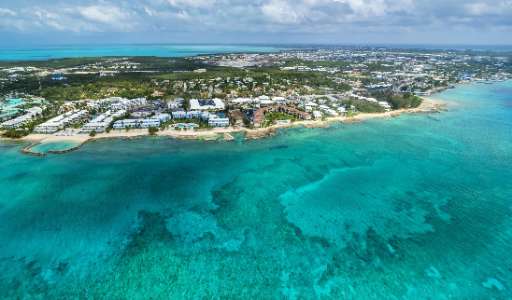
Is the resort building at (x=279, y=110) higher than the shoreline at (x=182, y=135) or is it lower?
higher

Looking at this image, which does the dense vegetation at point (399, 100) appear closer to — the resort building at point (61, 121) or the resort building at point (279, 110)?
the resort building at point (279, 110)

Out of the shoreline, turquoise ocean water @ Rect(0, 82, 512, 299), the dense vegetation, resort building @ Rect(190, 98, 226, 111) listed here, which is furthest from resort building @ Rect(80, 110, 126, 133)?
the dense vegetation

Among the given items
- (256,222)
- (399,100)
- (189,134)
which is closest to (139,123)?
(189,134)

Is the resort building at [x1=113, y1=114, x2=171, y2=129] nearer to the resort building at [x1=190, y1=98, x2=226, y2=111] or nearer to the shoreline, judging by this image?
the shoreline

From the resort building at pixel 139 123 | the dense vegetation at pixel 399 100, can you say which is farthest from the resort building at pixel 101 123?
the dense vegetation at pixel 399 100

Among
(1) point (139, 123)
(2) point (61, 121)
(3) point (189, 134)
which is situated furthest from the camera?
(2) point (61, 121)

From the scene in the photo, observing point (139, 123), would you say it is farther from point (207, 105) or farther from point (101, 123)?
point (207, 105)

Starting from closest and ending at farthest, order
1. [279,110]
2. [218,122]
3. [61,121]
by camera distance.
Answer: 1. [61,121]
2. [218,122]
3. [279,110]
